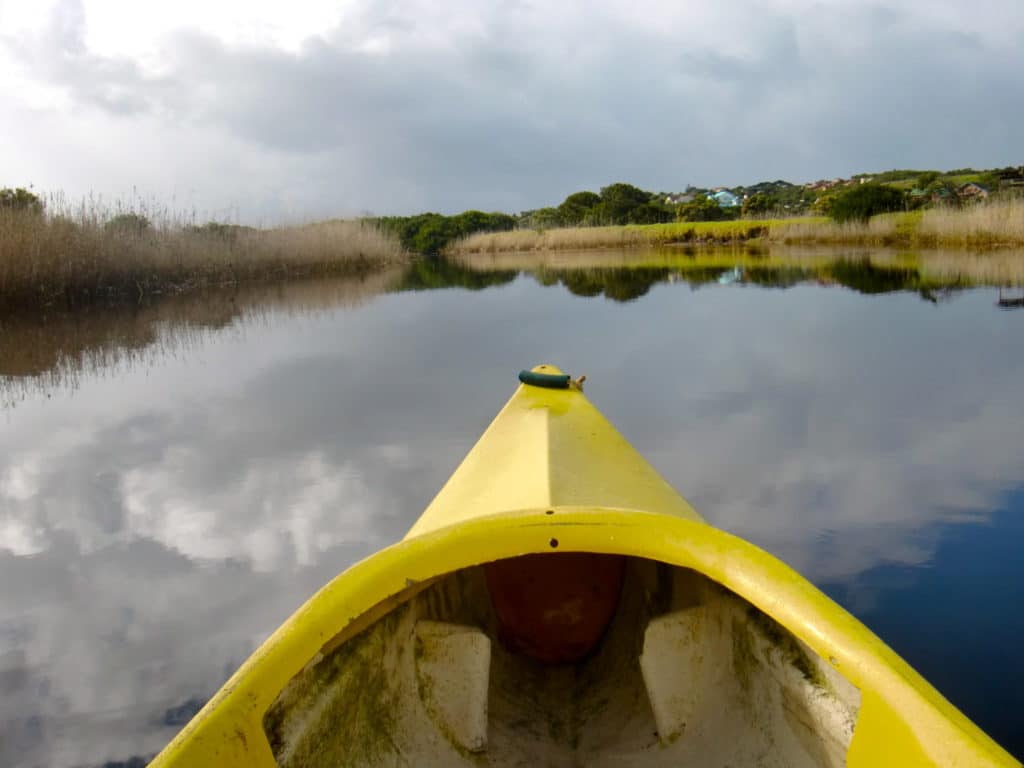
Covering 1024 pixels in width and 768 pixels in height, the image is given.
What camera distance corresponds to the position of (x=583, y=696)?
1555mm

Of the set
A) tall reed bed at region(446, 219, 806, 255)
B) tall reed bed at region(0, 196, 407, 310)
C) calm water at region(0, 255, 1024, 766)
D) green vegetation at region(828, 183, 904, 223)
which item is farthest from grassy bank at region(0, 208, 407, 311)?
green vegetation at region(828, 183, 904, 223)

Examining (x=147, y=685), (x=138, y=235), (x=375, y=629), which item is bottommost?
(x=147, y=685)

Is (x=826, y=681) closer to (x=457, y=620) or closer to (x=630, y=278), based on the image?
(x=457, y=620)

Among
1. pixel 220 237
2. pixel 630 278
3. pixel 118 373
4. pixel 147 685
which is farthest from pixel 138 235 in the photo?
pixel 147 685

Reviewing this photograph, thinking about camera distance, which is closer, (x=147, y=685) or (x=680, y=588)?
(x=680, y=588)

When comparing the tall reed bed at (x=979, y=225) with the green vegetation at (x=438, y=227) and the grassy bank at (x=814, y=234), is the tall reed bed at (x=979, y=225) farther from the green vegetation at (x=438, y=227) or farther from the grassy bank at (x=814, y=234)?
the green vegetation at (x=438, y=227)

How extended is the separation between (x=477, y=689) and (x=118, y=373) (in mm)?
5123

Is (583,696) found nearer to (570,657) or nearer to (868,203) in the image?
(570,657)

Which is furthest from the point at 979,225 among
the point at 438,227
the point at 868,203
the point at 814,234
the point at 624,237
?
the point at 438,227

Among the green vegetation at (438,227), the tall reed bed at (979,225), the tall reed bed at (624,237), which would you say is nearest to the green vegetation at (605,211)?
the green vegetation at (438,227)

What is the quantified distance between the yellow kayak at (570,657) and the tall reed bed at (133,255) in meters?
7.77

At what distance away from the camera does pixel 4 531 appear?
2.68 meters

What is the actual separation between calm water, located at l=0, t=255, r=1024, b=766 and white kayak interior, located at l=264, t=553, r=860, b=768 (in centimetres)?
56

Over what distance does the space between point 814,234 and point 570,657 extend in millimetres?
21533
